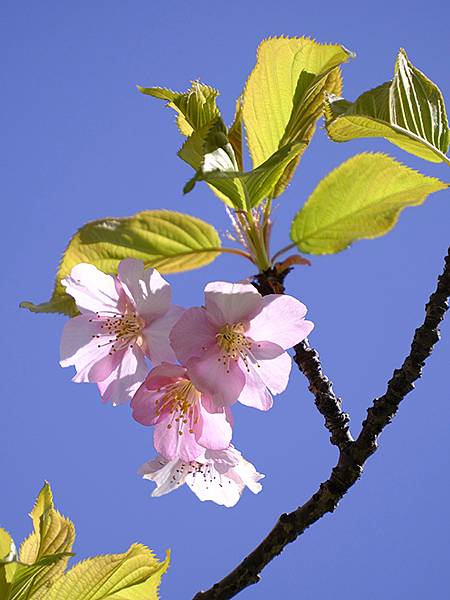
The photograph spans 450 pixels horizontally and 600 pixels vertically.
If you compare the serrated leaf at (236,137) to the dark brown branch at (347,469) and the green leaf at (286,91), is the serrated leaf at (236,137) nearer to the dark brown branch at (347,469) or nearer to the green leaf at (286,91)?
the green leaf at (286,91)

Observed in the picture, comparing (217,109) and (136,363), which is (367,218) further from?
(136,363)

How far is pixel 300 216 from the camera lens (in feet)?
3.64

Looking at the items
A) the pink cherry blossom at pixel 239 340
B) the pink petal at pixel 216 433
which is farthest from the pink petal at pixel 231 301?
the pink petal at pixel 216 433

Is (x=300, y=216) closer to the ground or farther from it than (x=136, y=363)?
farther from it

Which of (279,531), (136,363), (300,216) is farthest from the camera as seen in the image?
(300,216)

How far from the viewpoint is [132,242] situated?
1116 millimetres

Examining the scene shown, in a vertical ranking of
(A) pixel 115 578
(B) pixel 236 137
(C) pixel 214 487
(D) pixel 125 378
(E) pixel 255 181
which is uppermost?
(B) pixel 236 137

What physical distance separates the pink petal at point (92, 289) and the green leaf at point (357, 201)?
0.27 m

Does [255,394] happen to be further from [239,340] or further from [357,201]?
[357,201]

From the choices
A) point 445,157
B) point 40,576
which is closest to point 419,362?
point 445,157

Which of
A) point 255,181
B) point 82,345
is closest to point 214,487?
point 82,345

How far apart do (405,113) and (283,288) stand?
0.85 feet

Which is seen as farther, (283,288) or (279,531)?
(283,288)

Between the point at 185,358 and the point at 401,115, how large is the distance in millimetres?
377
